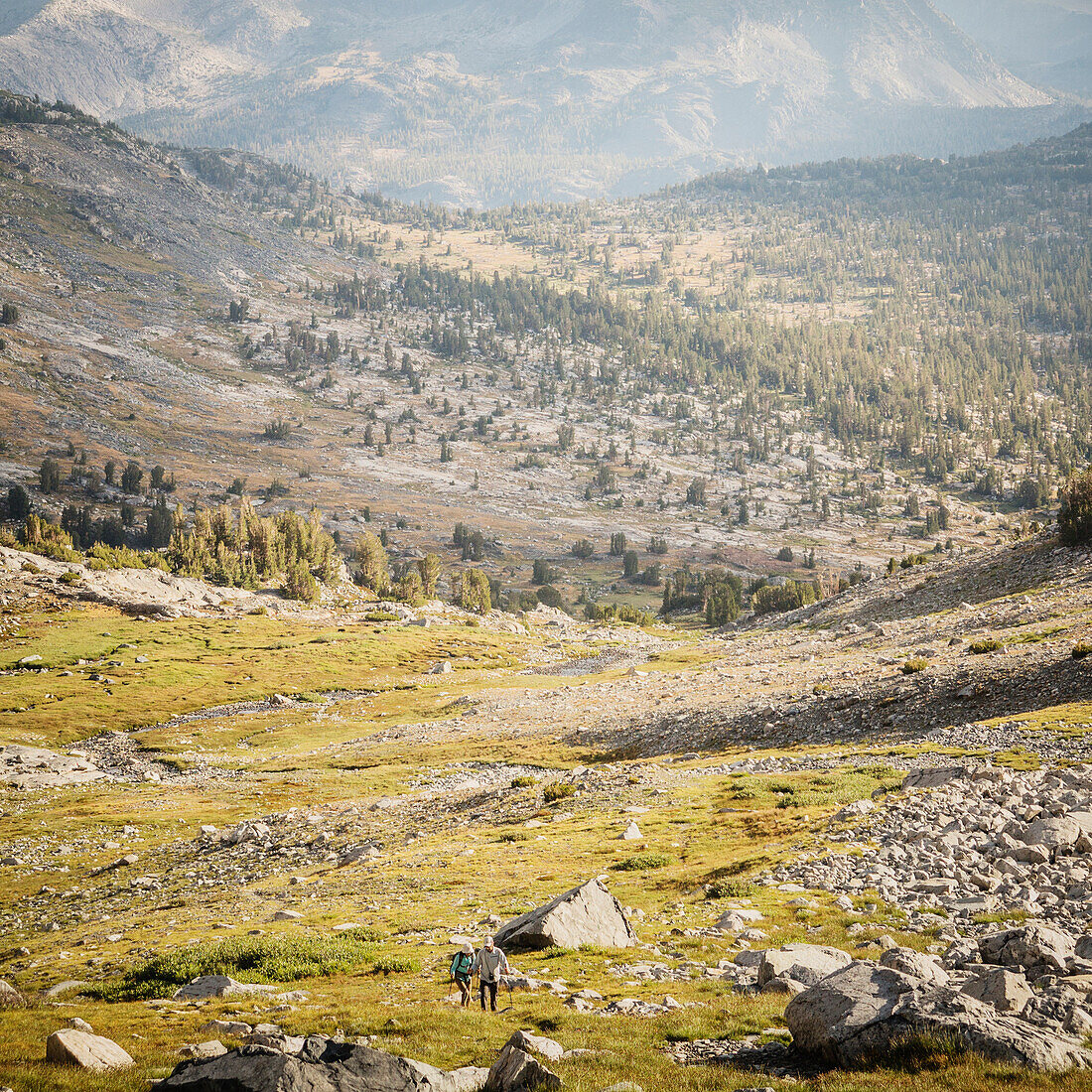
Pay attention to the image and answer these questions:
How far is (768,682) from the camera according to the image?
208 feet

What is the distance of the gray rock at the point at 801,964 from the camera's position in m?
16.6

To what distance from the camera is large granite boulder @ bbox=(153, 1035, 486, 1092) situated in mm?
11438

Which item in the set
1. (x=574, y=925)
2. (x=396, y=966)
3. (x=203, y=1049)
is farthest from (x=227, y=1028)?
(x=574, y=925)

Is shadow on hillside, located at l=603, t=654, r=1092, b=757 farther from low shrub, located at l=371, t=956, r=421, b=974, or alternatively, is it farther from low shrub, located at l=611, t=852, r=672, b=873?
low shrub, located at l=371, t=956, r=421, b=974

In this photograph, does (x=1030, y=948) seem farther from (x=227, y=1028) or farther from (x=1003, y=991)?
(x=227, y=1028)

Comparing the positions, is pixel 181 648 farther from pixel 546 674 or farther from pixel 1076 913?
pixel 1076 913

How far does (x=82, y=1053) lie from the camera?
1341 cm

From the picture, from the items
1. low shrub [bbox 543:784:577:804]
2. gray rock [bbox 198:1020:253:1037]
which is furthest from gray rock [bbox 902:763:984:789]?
gray rock [bbox 198:1020:253:1037]

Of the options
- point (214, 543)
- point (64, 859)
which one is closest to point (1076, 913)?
point (64, 859)

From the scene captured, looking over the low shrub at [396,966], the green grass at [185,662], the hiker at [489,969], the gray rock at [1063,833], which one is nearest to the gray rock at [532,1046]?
the hiker at [489,969]

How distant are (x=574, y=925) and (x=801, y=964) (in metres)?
6.17

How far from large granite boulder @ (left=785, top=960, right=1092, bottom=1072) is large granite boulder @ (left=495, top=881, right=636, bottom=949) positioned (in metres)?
8.10

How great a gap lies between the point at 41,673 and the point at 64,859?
63.4m

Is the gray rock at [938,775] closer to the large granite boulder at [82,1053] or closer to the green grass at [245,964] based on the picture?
the green grass at [245,964]
